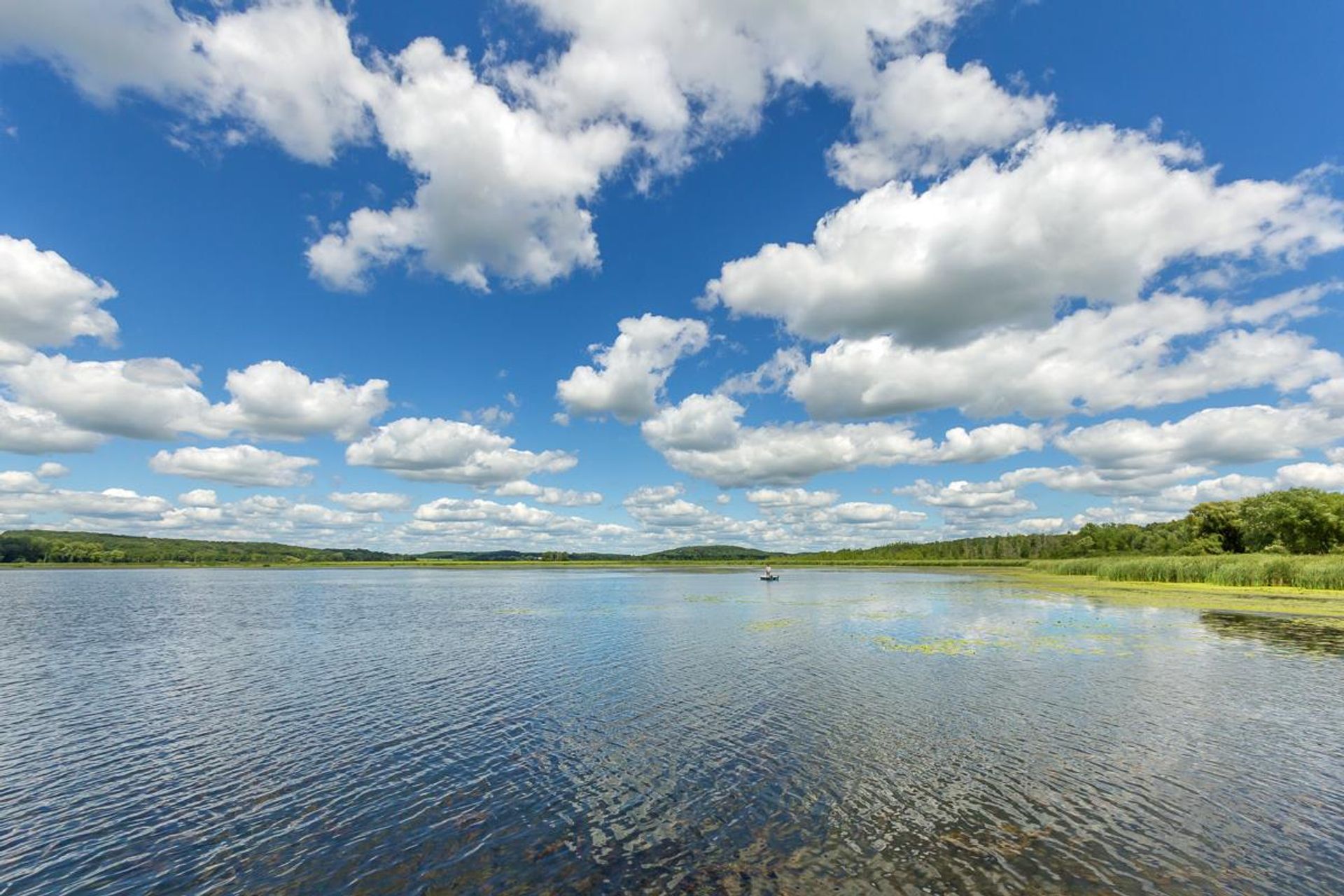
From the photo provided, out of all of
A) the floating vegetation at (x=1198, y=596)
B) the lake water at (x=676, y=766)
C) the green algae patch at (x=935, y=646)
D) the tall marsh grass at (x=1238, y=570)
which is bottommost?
the lake water at (x=676, y=766)

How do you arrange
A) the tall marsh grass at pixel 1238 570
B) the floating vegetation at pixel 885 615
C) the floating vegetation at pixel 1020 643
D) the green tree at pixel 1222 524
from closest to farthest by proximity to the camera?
the floating vegetation at pixel 1020 643, the floating vegetation at pixel 885 615, the tall marsh grass at pixel 1238 570, the green tree at pixel 1222 524

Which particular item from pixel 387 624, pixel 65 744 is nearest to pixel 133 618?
pixel 387 624

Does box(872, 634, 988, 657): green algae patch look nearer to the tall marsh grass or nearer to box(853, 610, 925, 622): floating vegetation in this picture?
box(853, 610, 925, 622): floating vegetation

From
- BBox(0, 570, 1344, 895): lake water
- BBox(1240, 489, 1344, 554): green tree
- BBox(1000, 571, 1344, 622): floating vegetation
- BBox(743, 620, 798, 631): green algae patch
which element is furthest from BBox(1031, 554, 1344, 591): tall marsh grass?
BBox(743, 620, 798, 631): green algae patch

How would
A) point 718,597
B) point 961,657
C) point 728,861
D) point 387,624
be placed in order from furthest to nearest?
point 718,597
point 387,624
point 961,657
point 728,861

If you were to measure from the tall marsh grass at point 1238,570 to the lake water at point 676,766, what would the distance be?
4711 cm

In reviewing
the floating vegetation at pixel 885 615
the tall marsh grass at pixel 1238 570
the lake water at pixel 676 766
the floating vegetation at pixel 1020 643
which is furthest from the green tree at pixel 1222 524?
the floating vegetation at pixel 1020 643

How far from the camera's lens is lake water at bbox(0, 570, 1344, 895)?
46.5 ft

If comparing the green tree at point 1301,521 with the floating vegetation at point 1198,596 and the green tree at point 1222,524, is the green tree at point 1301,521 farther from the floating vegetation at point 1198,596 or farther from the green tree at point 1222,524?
the floating vegetation at point 1198,596

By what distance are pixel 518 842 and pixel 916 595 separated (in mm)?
95083

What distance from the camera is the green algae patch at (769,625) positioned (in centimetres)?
5600

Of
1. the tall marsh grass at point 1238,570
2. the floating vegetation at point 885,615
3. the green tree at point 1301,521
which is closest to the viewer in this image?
the floating vegetation at point 885,615

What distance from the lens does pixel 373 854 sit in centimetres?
1485

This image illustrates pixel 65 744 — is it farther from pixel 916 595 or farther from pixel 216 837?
pixel 916 595
